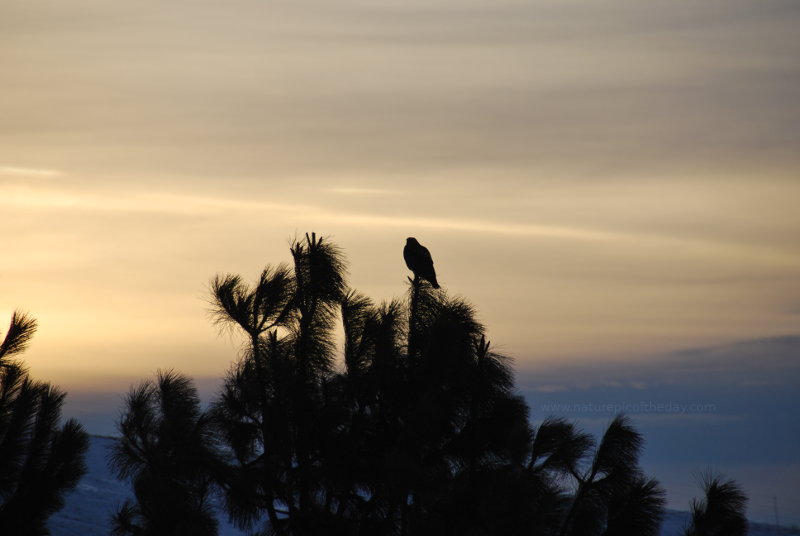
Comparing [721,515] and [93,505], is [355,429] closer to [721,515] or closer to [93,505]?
[721,515]

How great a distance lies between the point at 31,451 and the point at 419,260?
20.1ft

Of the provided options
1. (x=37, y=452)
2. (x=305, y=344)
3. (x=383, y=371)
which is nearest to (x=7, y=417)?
(x=37, y=452)

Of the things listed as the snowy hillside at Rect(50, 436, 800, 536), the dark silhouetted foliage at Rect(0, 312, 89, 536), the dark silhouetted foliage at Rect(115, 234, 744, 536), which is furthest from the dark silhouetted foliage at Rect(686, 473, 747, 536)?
the snowy hillside at Rect(50, 436, 800, 536)

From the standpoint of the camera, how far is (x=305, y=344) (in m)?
13.9

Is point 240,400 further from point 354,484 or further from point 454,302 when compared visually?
point 454,302

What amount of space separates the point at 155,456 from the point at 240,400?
4.83 feet

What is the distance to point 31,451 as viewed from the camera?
14.5 m

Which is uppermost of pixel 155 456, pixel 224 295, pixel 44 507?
pixel 224 295

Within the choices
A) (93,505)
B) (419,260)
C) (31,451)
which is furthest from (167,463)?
(93,505)

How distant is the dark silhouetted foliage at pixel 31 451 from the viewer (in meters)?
14.2

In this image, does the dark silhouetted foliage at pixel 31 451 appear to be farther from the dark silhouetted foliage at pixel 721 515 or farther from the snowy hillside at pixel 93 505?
the snowy hillside at pixel 93 505

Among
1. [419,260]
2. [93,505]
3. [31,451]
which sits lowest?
[93,505]

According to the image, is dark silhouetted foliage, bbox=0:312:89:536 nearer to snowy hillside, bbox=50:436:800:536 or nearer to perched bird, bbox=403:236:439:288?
perched bird, bbox=403:236:439:288

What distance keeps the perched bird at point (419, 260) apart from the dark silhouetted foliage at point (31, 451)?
5300mm
